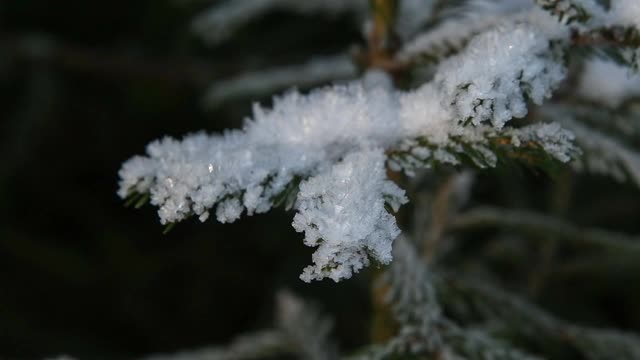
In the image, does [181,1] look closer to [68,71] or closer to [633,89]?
[68,71]

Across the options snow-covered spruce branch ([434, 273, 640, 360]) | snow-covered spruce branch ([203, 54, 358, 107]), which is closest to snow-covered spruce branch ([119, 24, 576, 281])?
snow-covered spruce branch ([434, 273, 640, 360])

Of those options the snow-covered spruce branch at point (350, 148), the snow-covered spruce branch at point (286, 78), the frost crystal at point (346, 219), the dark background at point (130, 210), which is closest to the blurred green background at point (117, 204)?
the dark background at point (130, 210)

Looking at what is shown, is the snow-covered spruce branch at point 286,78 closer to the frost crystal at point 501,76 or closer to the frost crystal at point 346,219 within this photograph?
the frost crystal at point 501,76

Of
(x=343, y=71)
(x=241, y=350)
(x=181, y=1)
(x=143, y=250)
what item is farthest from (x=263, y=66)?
(x=241, y=350)

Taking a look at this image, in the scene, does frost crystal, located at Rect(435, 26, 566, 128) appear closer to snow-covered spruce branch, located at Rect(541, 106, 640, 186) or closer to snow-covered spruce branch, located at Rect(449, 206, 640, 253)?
snow-covered spruce branch, located at Rect(541, 106, 640, 186)

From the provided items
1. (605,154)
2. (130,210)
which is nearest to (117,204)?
(130,210)

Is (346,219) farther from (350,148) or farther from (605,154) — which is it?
(605,154)

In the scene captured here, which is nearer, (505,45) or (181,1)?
(505,45)
